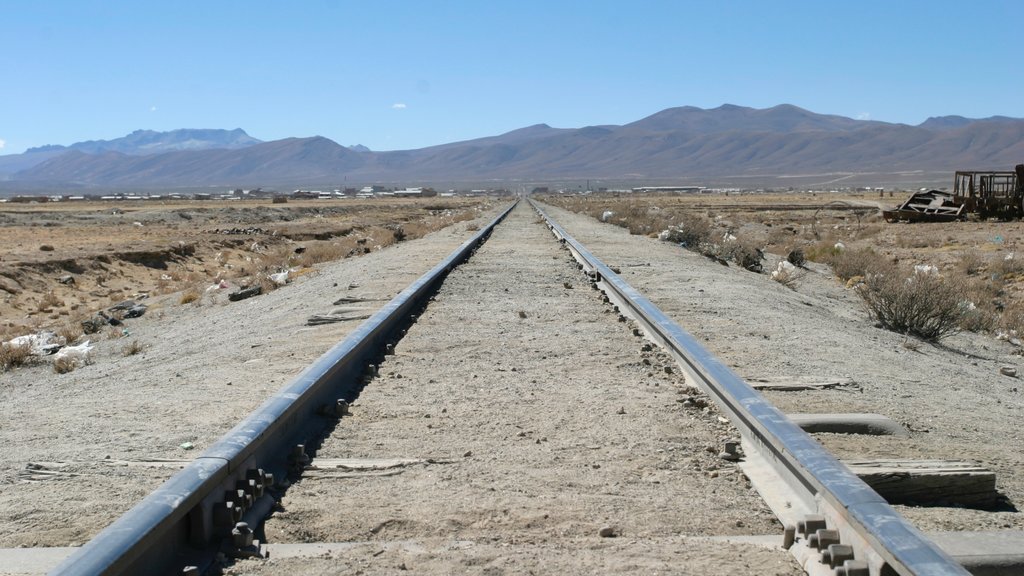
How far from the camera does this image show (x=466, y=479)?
207 inches

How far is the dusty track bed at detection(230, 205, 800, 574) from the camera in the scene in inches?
166

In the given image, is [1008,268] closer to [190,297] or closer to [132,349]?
[190,297]

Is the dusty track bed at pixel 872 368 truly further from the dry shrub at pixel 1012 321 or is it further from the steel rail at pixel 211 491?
the steel rail at pixel 211 491

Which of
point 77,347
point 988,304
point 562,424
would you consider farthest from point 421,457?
point 988,304

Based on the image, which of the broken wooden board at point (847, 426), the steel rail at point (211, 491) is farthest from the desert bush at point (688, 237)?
the steel rail at point (211, 491)

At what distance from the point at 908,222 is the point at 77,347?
37.3 meters

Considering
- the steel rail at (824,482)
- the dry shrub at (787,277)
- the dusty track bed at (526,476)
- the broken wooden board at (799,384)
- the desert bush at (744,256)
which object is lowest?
the dry shrub at (787,277)

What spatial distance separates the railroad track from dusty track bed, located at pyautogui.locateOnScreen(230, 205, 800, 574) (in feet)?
0.10

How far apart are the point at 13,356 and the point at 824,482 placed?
10.1 m

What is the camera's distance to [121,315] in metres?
17.5

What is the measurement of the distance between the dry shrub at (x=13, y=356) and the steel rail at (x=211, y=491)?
613 cm

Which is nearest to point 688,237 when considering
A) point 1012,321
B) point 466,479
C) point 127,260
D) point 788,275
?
point 788,275

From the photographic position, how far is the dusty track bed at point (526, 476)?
4219 millimetres

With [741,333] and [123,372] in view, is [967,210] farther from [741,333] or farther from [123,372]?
[123,372]
